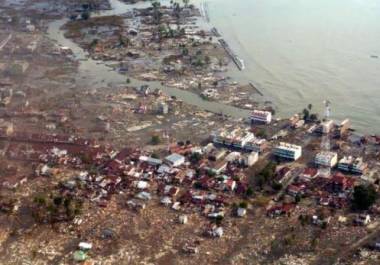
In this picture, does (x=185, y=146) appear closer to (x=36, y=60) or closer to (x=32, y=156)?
(x=32, y=156)

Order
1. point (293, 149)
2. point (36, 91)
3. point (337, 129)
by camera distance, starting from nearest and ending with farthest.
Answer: point (293, 149) → point (337, 129) → point (36, 91)

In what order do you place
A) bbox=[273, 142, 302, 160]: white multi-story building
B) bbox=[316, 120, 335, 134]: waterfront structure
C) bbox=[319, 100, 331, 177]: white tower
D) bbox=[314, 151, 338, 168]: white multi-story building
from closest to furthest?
bbox=[319, 100, 331, 177]: white tower
bbox=[314, 151, 338, 168]: white multi-story building
bbox=[273, 142, 302, 160]: white multi-story building
bbox=[316, 120, 335, 134]: waterfront structure

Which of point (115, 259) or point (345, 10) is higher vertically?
point (345, 10)

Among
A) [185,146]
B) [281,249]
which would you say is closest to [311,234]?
[281,249]

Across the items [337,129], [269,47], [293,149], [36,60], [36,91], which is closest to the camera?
[293,149]

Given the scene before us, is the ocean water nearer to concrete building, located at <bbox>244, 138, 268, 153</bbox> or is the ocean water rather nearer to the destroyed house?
concrete building, located at <bbox>244, 138, 268, 153</bbox>

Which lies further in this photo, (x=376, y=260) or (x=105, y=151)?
(x=105, y=151)

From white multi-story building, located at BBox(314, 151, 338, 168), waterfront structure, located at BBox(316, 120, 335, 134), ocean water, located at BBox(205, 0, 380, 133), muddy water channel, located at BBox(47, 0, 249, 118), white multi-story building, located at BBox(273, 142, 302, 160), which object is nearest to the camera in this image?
white multi-story building, located at BBox(314, 151, 338, 168)

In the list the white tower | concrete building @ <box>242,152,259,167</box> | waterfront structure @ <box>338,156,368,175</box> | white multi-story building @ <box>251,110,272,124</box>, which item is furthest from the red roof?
white multi-story building @ <box>251,110,272,124</box>
